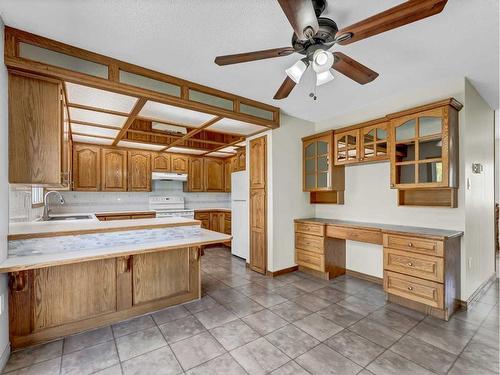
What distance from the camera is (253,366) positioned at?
1.83 metres

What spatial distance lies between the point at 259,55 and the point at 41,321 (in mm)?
2842

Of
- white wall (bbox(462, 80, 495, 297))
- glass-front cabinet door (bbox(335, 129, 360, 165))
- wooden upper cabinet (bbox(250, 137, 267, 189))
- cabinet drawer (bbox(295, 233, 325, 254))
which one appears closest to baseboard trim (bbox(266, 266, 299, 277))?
cabinet drawer (bbox(295, 233, 325, 254))

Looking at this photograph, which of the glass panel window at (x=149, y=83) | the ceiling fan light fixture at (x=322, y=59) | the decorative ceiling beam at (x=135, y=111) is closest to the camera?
the ceiling fan light fixture at (x=322, y=59)

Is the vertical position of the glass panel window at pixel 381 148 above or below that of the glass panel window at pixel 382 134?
below

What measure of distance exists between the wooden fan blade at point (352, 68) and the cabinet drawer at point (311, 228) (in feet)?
7.20

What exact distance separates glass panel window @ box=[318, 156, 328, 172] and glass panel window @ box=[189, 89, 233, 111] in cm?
167

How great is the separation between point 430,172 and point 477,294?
5.58 ft

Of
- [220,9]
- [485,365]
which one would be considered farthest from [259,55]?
[485,365]

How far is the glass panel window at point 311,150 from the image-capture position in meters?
4.03

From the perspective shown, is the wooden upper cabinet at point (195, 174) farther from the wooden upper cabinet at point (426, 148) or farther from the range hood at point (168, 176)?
the wooden upper cabinet at point (426, 148)

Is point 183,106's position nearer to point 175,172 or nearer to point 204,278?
point 204,278

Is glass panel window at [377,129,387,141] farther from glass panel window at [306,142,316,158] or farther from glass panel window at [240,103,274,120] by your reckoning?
glass panel window at [240,103,274,120]

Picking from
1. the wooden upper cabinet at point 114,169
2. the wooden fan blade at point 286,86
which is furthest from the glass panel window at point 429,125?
the wooden upper cabinet at point 114,169

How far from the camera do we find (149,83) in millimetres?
2555
